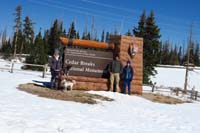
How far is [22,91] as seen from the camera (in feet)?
43.0

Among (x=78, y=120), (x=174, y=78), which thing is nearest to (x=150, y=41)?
(x=174, y=78)

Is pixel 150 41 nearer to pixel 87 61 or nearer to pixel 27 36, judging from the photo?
pixel 87 61

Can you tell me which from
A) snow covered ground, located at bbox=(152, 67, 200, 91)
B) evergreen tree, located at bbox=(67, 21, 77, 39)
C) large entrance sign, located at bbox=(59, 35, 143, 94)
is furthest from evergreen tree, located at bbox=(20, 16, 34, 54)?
large entrance sign, located at bbox=(59, 35, 143, 94)

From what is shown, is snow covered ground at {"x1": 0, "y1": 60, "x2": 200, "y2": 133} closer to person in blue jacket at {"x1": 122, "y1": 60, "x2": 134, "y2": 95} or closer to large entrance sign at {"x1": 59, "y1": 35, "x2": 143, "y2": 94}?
large entrance sign at {"x1": 59, "y1": 35, "x2": 143, "y2": 94}

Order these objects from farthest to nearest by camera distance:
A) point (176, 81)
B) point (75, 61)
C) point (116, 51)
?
point (176, 81), point (116, 51), point (75, 61)

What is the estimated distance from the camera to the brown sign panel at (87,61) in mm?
15984

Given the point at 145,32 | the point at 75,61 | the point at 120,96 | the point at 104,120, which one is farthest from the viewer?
the point at 145,32

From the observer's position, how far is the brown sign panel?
16.0 meters

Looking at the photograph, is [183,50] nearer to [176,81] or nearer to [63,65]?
[176,81]

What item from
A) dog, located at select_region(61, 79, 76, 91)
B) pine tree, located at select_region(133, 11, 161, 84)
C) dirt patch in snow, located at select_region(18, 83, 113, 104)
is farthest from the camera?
pine tree, located at select_region(133, 11, 161, 84)

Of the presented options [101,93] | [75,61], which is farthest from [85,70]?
[101,93]

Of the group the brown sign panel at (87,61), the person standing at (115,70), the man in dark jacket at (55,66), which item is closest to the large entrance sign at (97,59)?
the brown sign panel at (87,61)

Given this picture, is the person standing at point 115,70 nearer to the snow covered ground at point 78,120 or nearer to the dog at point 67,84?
the dog at point 67,84

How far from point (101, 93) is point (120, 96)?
846mm
